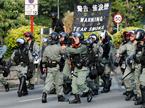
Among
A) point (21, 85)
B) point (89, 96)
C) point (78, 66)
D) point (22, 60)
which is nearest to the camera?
point (78, 66)

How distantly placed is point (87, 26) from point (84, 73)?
16.5 ft

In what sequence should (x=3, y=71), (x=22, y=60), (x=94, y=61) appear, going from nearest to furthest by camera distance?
(x=94, y=61), (x=22, y=60), (x=3, y=71)

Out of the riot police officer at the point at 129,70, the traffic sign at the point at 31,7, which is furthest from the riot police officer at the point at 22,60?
the traffic sign at the point at 31,7

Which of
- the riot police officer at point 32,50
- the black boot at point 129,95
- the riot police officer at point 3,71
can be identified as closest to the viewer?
the black boot at point 129,95

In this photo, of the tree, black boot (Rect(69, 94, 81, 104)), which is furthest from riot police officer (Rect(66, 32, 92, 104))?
the tree

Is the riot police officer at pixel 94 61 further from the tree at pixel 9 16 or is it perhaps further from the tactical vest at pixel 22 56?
the tree at pixel 9 16

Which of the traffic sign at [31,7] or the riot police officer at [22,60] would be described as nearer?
the riot police officer at [22,60]

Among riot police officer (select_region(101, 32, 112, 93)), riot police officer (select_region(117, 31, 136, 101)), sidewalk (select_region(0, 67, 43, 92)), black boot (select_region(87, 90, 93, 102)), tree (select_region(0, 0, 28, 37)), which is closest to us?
riot police officer (select_region(117, 31, 136, 101))

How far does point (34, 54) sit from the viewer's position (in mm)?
17188

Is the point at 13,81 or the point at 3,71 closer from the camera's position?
the point at 3,71

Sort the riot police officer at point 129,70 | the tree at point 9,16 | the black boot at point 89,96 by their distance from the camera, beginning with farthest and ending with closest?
the tree at point 9,16 → the black boot at point 89,96 → the riot police officer at point 129,70

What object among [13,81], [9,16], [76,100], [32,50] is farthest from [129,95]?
[9,16]

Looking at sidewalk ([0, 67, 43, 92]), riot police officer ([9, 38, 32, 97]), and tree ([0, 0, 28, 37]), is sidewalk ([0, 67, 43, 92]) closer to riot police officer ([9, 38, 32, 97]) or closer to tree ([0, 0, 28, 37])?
riot police officer ([9, 38, 32, 97])

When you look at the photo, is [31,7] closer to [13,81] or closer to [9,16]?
[13,81]
